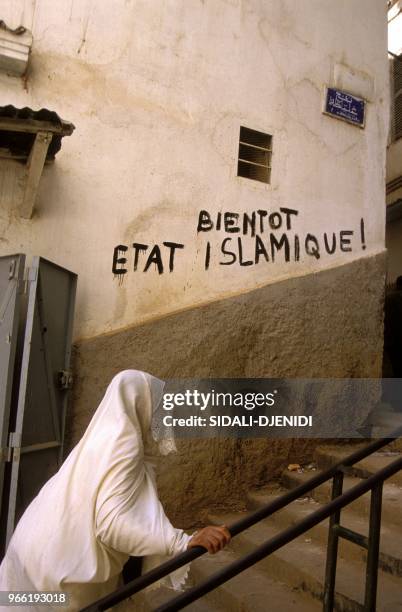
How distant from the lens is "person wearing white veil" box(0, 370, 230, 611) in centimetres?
190

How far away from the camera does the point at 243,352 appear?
4750 millimetres

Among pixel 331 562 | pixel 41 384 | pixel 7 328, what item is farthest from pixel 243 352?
pixel 331 562

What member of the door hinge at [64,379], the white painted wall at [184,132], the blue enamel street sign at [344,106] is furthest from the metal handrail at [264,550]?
the blue enamel street sign at [344,106]

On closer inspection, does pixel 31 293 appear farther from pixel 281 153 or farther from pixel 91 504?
pixel 281 153

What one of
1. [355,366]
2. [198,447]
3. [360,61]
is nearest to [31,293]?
[198,447]

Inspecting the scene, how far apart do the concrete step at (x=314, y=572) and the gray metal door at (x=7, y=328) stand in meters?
1.82

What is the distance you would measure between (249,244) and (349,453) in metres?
2.12

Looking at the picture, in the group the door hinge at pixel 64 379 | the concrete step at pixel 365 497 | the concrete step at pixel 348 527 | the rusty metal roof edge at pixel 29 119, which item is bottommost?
the concrete step at pixel 348 527

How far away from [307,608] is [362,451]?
1.17 m

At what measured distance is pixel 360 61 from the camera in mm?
5820

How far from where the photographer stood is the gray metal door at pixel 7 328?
131 inches

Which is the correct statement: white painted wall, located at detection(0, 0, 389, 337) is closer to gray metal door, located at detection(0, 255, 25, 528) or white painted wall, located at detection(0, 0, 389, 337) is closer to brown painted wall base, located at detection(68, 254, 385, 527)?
brown painted wall base, located at detection(68, 254, 385, 527)

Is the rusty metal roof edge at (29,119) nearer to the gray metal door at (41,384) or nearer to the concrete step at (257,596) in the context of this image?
the gray metal door at (41,384)

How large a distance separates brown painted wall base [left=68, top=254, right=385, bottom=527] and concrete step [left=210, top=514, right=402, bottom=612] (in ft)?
2.00
